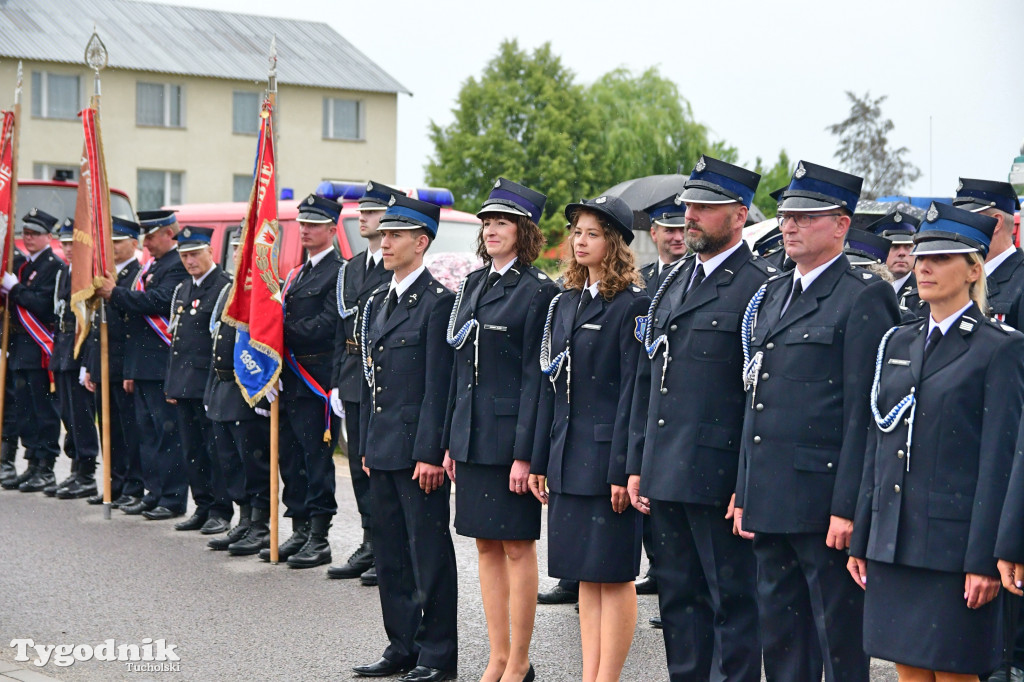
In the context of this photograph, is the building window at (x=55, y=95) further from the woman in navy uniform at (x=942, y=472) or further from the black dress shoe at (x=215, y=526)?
the woman in navy uniform at (x=942, y=472)

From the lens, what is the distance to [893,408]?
174 inches

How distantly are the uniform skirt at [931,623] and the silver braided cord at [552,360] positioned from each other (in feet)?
5.33

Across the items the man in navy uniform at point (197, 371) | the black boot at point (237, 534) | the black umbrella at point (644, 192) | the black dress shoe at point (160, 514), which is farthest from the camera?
the black dress shoe at point (160, 514)

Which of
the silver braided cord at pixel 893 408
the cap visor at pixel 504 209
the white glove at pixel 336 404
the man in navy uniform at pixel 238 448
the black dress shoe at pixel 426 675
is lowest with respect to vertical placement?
the black dress shoe at pixel 426 675

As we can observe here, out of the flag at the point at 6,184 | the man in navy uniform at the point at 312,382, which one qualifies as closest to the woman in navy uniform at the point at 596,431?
the man in navy uniform at the point at 312,382

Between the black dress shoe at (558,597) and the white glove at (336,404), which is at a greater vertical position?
the white glove at (336,404)

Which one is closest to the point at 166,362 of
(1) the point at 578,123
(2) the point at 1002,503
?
(2) the point at 1002,503

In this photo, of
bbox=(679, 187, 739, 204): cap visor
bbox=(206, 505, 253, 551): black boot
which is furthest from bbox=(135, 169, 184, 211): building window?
bbox=(679, 187, 739, 204): cap visor

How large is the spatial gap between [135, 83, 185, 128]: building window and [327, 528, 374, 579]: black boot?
40361mm

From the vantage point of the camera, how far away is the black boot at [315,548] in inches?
346

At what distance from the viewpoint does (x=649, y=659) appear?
6469mm

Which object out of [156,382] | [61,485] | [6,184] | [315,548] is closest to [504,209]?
[315,548]

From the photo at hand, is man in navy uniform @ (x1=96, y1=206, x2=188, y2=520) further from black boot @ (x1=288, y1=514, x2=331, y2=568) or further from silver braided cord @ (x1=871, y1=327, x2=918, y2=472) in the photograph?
silver braided cord @ (x1=871, y1=327, x2=918, y2=472)

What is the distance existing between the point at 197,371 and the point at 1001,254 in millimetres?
6037
